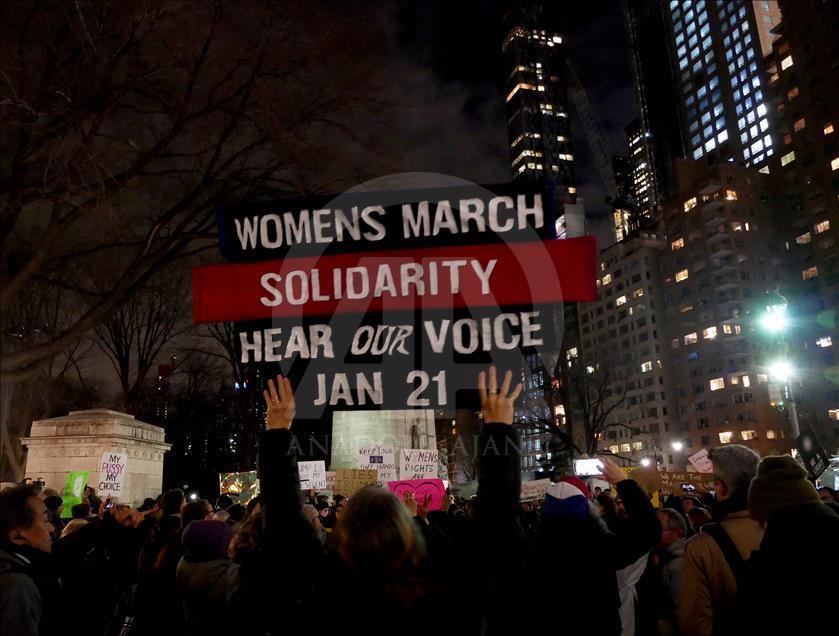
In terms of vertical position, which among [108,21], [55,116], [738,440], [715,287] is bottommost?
[738,440]

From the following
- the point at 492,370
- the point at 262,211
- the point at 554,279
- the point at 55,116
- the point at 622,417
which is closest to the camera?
the point at 492,370

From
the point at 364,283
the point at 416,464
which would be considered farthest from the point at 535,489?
the point at 364,283

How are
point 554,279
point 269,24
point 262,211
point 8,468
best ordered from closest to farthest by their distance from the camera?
point 554,279 < point 262,211 < point 269,24 < point 8,468

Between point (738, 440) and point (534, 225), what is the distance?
335 feet

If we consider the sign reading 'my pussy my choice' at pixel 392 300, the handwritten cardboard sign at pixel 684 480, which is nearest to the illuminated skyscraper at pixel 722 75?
the handwritten cardboard sign at pixel 684 480

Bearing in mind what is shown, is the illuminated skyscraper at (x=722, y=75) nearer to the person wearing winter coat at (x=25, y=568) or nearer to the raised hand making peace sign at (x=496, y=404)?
the raised hand making peace sign at (x=496, y=404)

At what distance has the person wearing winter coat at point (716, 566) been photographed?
152 inches

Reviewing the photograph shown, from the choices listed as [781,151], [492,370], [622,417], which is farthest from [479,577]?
[622,417]

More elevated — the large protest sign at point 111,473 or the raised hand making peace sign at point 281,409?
the raised hand making peace sign at point 281,409

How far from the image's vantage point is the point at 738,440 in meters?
94.9

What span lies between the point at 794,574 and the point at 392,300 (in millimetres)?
3466

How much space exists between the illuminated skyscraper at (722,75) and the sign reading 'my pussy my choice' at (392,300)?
131m

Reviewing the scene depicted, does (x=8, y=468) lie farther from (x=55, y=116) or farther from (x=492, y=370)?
(x=492, y=370)

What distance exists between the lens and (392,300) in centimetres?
544
